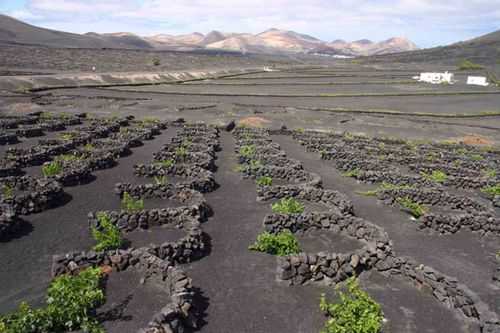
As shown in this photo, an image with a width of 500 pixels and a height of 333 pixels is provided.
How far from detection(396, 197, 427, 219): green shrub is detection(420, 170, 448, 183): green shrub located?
195 inches

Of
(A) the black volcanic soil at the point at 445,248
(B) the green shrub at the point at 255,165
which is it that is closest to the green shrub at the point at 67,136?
(B) the green shrub at the point at 255,165

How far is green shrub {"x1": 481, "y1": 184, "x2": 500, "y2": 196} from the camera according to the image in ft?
81.7

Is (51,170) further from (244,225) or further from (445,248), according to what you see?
(445,248)

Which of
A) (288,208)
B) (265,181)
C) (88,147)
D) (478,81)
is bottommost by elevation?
(265,181)

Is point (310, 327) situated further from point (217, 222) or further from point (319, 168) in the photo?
point (319, 168)

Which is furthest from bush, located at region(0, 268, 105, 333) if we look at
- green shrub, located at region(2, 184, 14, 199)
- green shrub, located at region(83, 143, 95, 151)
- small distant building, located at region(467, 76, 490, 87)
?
small distant building, located at region(467, 76, 490, 87)

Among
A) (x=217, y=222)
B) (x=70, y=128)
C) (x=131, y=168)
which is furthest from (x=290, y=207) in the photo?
(x=70, y=128)

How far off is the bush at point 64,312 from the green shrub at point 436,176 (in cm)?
2250

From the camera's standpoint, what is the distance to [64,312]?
10.7 metres

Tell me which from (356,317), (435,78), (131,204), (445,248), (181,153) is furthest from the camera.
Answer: (435,78)

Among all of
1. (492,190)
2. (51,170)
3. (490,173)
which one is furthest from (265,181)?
(490,173)

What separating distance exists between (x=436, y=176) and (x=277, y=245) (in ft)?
56.0

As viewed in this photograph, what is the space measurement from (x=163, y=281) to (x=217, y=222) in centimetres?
617

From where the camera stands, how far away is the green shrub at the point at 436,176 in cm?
2700
